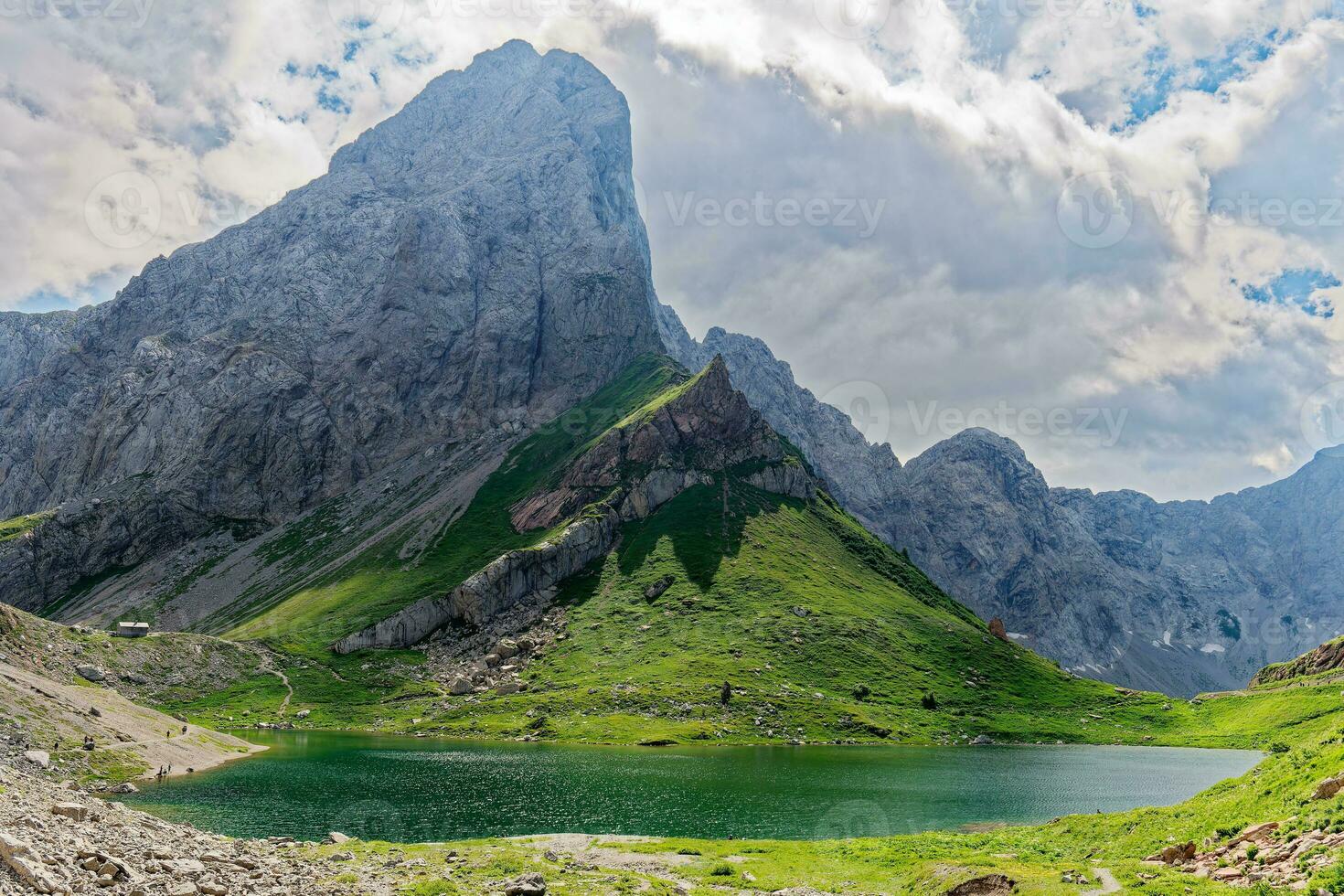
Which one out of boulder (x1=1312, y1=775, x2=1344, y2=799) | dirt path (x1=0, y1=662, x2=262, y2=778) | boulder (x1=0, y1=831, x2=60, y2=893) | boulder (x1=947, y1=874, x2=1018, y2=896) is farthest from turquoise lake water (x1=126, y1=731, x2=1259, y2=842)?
boulder (x1=1312, y1=775, x2=1344, y2=799)

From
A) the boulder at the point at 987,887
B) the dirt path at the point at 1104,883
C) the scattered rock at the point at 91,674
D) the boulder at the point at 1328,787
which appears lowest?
the scattered rock at the point at 91,674

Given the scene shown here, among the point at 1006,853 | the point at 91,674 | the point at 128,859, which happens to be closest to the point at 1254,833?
the point at 1006,853

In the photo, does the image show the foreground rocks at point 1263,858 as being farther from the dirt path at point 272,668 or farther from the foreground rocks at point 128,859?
the dirt path at point 272,668

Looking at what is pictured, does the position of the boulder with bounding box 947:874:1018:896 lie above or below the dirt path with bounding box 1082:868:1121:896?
below

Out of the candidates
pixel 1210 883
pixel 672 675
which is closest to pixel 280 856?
pixel 1210 883

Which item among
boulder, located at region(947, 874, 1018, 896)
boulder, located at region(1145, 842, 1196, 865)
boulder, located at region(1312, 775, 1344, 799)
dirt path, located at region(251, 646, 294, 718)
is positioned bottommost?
dirt path, located at region(251, 646, 294, 718)

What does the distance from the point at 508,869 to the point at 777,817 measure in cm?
3699

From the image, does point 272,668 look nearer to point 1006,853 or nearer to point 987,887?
point 1006,853

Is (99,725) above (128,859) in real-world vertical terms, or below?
below

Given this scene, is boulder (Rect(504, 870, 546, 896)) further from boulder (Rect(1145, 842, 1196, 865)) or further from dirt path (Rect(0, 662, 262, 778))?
dirt path (Rect(0, 662, 262, 778))

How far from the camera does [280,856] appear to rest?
4331cm

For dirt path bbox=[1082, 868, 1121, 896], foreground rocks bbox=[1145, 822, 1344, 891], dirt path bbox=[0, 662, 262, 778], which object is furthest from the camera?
dirt path bbox=[0, 662, 262, 778]

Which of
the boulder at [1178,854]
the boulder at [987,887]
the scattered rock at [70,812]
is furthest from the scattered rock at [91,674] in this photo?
the boulder at [1178,854]

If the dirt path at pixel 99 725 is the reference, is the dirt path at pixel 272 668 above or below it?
below
